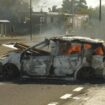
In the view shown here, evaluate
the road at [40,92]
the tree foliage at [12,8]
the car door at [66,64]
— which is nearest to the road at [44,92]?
the road at [40,92]

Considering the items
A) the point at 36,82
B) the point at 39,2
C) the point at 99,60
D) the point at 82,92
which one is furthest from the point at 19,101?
the point at 39,2

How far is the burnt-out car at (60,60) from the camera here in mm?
16016

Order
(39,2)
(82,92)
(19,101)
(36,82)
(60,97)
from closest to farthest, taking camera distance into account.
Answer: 1. (19,101)
2. (60,97)
3. (82,92)
4. (36,82)
5. (39,2)

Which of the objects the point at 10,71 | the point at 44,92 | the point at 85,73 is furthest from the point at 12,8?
the point at 44,92

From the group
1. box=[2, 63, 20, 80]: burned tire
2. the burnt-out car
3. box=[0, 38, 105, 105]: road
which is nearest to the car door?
the burnt-out car

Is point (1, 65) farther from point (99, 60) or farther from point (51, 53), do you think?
point (99, 60)

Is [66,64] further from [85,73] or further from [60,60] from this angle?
[85,73]

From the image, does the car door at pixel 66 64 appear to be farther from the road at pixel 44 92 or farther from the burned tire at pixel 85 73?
the road at pixel 44 92

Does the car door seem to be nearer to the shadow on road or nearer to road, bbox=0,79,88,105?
the shadow on road

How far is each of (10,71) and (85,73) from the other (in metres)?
2.56

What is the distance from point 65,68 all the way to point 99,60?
1172 mm

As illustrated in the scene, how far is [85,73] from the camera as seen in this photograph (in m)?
16.0

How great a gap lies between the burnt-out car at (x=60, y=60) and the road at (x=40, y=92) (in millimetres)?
416

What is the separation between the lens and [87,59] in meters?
16.1
